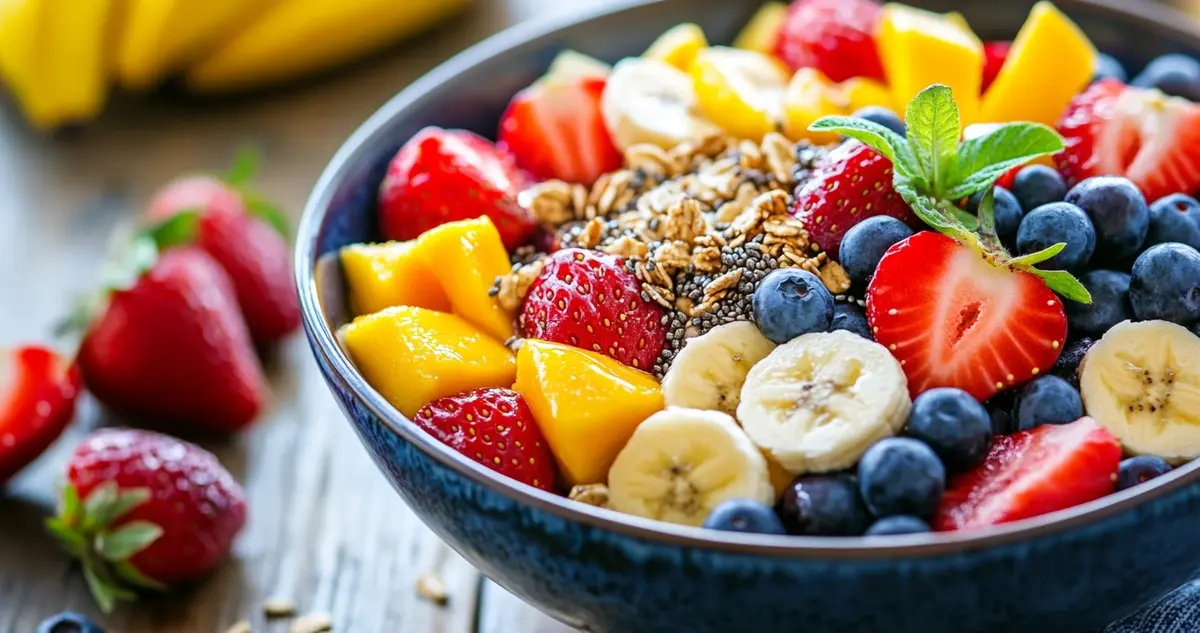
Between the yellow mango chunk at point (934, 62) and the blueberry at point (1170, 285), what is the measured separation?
0.99 ft

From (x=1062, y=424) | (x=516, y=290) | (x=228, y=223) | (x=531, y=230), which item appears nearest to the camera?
(x=1062, y=424)

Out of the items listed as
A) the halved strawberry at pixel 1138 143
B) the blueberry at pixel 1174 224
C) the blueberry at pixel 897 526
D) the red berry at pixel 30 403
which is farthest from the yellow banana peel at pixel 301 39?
the blueberry at pixel 897 526

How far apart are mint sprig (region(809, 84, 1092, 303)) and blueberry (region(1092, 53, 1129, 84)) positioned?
33 cm

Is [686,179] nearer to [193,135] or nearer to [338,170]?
[338,170]

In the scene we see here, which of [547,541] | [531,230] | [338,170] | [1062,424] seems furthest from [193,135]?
[1062,424]

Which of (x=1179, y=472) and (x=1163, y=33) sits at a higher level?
(x=1163, y=33)

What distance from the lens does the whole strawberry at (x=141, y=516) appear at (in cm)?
128

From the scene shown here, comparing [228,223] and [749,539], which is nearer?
[749,539]

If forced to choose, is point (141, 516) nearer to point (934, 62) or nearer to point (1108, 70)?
point (934, 62)

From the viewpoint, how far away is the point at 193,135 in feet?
6.38

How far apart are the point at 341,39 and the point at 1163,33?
47.3 inches

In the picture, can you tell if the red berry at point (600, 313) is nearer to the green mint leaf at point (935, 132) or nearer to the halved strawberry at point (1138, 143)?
the green mint leaf at point (935, 132)

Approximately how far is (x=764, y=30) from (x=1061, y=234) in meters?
0.56

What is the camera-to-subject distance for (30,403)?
1.41 meters
